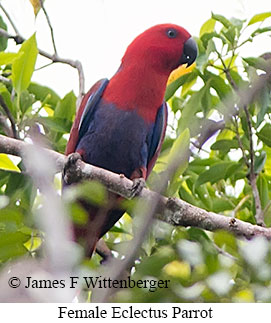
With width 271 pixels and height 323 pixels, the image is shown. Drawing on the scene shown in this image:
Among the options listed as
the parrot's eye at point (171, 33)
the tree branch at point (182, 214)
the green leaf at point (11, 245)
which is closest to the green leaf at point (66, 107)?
the tree branch at point (182, 214)

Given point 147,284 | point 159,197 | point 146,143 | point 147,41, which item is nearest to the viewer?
point 159,197

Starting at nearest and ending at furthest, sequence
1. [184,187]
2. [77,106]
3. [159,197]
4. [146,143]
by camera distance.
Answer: [159,197] < [184,187] < [77,106] < [146,143]

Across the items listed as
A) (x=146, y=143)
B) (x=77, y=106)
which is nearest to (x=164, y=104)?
(x=146, y=143)

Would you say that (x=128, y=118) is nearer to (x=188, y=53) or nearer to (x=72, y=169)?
(x=188, y=53)

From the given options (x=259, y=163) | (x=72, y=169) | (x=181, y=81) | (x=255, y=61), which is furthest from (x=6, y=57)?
(x=259, y=163)

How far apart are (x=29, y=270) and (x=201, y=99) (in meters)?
1.28

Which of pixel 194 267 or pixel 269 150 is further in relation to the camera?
pixel 269 150

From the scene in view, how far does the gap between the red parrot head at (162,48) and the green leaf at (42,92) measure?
504 millimetres

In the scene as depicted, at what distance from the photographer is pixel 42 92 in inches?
88.7

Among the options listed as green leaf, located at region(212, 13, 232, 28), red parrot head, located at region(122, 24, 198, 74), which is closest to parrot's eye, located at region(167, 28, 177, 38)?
red parrot head, located at region(122, 24, 198, 74)

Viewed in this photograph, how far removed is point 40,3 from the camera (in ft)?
7.04

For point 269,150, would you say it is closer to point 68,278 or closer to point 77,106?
point 77,106

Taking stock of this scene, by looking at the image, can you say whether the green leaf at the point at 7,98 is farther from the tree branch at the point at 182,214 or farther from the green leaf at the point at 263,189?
the green leaf at the point at 263,189

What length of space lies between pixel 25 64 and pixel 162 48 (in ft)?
3.09
